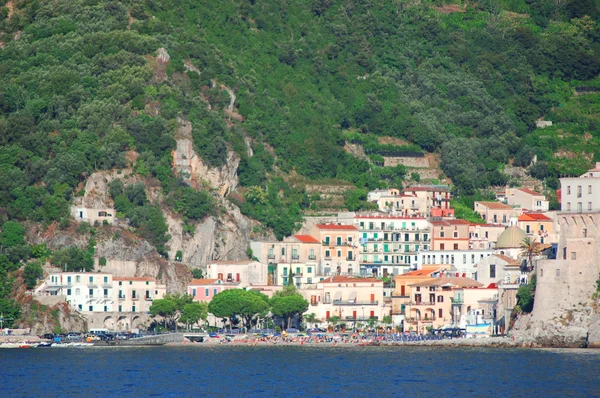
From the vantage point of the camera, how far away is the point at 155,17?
18350 cm

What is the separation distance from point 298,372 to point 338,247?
4534 centimetres

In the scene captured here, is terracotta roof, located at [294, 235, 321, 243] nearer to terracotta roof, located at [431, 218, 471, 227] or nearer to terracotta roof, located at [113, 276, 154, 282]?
terracotta roof, located at [431, 218, 471, 227]

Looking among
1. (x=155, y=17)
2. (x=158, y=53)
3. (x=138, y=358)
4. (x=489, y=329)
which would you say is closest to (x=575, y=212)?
(x=489, y=329)

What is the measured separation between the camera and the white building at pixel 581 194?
12812 centimetres

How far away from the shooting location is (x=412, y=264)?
157m

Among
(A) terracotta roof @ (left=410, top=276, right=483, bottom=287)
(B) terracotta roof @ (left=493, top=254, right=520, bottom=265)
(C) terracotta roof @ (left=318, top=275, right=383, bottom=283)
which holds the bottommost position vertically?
(A) terracotta roof @ (left=410, top=276, right=483, bottom=287)

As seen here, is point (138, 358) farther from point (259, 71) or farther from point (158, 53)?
point (259, 71)

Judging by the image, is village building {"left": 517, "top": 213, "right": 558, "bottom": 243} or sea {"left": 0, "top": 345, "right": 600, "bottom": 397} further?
village building {"left": 517, "top": 213, "right": 558, "bottom": 243}

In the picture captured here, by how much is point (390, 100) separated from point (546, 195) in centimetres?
2449

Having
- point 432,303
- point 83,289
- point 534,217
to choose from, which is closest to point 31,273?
point 83,289

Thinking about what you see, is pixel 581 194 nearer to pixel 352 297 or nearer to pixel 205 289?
pixel 352 297

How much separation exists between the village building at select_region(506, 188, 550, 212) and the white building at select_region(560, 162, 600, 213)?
3624 centimetres

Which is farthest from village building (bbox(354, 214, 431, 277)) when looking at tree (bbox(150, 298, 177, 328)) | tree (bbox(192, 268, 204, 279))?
tree (bbox(150, 298, 177, 328))

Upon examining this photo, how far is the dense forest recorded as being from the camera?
154m
